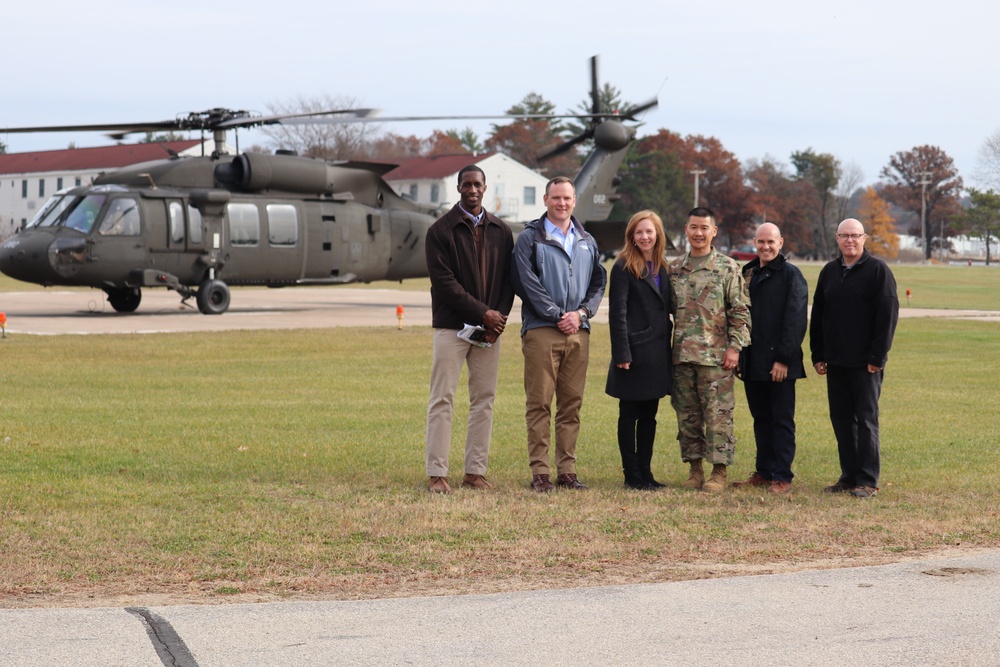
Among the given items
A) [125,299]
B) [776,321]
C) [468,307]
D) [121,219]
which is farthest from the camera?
[125,299]

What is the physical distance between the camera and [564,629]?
5.25 meters

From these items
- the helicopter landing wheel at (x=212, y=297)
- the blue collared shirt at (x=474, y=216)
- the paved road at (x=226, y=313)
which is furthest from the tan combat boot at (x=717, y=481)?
the helicopter landing wheel at (x=212, y=297)

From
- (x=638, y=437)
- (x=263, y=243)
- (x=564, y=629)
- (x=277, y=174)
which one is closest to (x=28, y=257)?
(x=263, y=243)

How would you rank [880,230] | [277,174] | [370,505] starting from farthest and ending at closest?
[880,230] < [277,174] < [370,505]

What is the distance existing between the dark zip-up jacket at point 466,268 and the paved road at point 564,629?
2858 mm

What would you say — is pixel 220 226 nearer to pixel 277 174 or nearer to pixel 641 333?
pixel 277 174

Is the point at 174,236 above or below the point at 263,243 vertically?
above

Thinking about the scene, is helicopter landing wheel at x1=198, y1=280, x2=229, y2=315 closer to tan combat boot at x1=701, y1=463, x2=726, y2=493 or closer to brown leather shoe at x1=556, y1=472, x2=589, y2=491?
brown leather shoe at x1=556, y1=472, x2=589, y2=491

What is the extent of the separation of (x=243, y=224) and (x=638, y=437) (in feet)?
63.1

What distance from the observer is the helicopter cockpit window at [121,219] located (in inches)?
974

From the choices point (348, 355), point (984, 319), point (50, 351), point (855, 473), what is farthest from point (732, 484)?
point (984, 319)

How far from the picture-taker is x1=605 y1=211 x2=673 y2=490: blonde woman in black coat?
852 cm

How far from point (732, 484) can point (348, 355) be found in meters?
10.8

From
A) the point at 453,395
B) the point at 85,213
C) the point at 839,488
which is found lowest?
the point at 839,488
